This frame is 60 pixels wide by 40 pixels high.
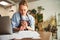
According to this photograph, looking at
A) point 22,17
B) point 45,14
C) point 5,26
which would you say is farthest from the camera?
point 45,14

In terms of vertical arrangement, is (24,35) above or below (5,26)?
below

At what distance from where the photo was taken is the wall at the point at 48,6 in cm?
228

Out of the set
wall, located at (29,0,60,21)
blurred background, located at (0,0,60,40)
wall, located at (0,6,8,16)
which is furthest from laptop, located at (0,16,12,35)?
wall, located at (29,0,60,21)

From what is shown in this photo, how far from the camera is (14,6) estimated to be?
2.15 m

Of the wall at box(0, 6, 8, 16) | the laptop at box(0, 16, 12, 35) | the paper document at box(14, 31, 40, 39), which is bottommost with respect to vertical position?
the paper document at box(14, 31, 40, 39)

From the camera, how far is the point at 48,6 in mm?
2316

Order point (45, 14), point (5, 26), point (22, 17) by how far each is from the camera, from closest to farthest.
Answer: point (5, 26) → point (22, 17) → point (45, 14)

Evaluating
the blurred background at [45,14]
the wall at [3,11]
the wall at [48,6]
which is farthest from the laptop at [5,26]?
the wall at [48,6]

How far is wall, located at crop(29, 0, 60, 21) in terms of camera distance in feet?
7.49

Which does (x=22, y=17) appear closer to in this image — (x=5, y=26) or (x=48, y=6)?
(x=5, y=26)

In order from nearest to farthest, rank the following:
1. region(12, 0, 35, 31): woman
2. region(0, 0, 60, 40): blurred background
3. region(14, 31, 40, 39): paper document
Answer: region(14, 31, 40, 39): paper document < region(12, 0, 35, 31): woman < region(0, 0, 60, 40): blurred background

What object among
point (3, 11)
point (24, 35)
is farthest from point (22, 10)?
point (24, 35)

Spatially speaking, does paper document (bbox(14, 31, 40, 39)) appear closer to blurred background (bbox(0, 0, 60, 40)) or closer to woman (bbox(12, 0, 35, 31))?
woman (bbox(12, 0, 35, 31))

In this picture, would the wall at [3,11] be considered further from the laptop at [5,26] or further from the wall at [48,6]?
the wall at [48,6]
